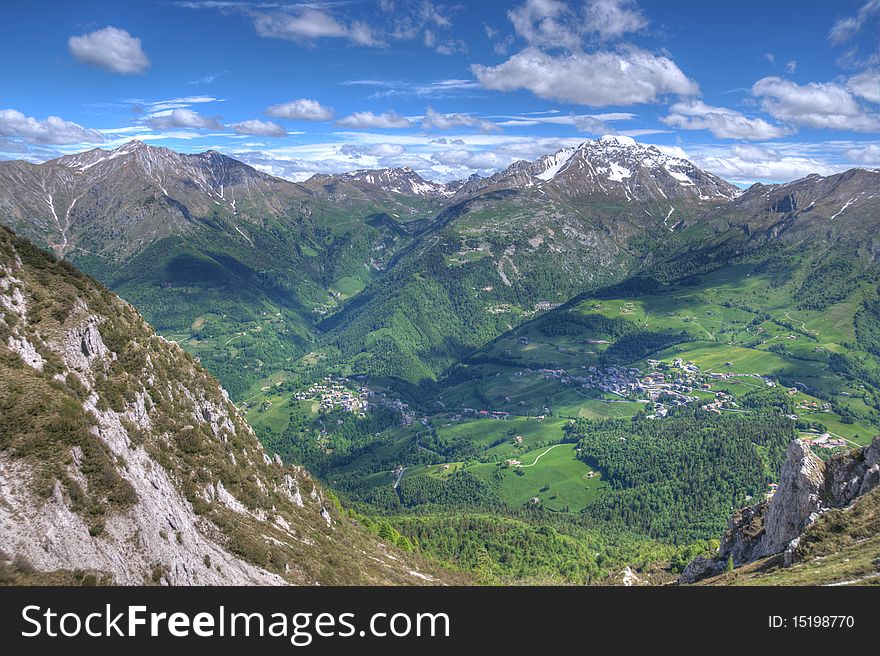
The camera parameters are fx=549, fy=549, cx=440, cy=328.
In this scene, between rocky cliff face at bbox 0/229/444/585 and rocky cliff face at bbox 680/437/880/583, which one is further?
rocky cliff face at bbox 680/437/880/583

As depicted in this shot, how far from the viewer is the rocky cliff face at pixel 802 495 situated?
216 feet

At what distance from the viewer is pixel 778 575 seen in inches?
1980

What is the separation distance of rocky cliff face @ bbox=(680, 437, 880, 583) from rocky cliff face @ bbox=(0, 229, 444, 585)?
4802cm

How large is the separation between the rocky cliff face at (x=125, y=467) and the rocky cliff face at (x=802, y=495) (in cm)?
4802

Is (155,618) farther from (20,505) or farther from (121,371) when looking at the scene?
(121,371)

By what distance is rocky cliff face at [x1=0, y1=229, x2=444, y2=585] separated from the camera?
38.2m

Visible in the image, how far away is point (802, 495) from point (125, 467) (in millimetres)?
76364

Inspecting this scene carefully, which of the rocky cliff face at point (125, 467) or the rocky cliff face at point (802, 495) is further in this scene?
the rocky cliff face at point (802, 495)

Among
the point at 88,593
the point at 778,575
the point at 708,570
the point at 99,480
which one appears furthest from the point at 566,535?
the point at 88,593

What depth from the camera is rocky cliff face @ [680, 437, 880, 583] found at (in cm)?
6581

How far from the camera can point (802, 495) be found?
2717 inches

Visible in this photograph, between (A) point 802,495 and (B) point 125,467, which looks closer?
(B) point 125,467

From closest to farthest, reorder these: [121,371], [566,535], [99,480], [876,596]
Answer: [876,596]
[99,480]
[121,371]
[566,535]

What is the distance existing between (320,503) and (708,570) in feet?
202
